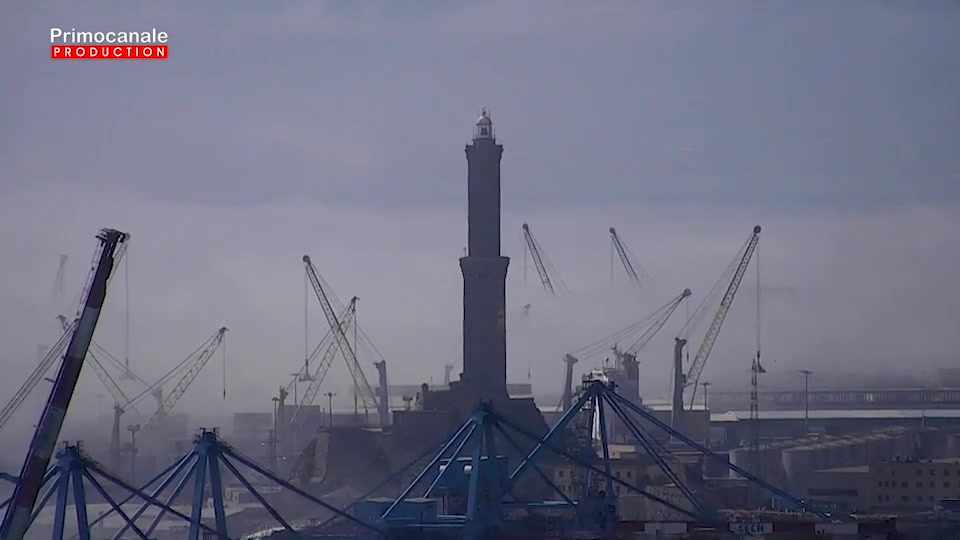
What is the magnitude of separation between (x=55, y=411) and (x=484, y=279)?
Answer: 2953 centimetres

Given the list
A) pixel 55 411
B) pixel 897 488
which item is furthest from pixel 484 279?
pixel 55 411

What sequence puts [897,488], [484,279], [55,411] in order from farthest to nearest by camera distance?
[897,488] < [484,279] < [55,411]

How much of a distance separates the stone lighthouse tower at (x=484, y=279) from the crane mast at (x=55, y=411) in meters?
28.6

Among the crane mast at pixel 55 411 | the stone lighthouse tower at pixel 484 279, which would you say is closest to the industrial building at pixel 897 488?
the stone lighthouse tower at pixel 484 279

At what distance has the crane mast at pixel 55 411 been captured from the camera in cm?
3191

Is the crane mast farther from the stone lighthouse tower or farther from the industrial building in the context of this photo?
the industrial building

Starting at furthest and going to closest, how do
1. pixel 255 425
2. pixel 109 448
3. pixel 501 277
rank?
1. pixel 255 425
2. pixel 109 448
3. pixel 501 277

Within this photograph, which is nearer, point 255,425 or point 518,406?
point 518,406

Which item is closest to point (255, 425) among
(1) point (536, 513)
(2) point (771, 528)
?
(1) point (536, 513)

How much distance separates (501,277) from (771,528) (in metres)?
21.2

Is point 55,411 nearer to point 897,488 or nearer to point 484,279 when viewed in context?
point 484,279

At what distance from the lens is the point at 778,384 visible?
142125 mm

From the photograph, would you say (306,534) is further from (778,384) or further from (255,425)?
(778,384)

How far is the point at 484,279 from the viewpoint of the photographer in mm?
60469
